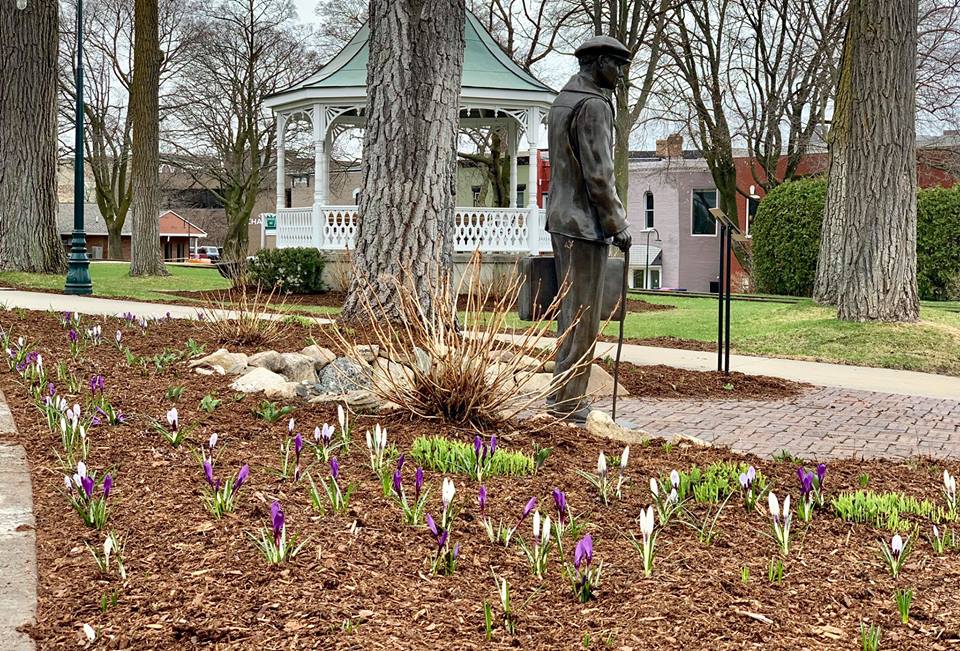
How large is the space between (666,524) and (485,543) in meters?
0.71

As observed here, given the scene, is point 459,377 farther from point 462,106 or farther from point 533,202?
point 462,106

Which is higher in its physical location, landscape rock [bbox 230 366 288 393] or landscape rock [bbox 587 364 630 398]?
landscape rock [bbox 230 366 288 393]

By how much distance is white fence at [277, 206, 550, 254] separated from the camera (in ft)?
69.8

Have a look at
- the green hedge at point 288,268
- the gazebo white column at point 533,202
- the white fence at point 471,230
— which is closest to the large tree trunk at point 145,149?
the white fence at point 471,230

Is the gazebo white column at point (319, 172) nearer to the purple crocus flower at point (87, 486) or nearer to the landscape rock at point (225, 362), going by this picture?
the landscape rock at point (225, 362)

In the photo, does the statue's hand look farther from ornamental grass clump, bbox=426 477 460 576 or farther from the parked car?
the parked car

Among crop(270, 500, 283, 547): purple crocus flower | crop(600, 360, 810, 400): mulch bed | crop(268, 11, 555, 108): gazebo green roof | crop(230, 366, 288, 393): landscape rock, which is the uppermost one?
crop(268, 11, 555, 108): gazebo green roof

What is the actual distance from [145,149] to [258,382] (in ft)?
63.9

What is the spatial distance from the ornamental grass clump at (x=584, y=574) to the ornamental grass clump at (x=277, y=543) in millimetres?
905

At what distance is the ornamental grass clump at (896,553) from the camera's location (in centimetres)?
317

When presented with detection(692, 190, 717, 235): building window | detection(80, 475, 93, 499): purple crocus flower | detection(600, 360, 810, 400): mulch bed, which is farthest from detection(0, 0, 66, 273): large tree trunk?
detection(692, 190, 717, 235): building window

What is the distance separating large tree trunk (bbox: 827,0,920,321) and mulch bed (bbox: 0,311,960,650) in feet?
31.0

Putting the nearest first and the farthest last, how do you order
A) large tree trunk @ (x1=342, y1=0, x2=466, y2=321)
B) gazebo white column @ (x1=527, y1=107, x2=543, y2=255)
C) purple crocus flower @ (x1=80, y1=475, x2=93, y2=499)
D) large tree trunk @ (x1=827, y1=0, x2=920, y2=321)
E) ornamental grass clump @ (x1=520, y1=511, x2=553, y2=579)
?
ornamental grass clump @ (x1=520, y1=511, x2=553, y2=579) → purple crocus flower @ (x1=80, y1=475, x2=93, y2=499) → large tree trunk @ (x1=342, y1=0, x2=466, y2=321) → large tree trunk @ (x1=827, y1=0, x2=920, y2=321) → gazebo white column @ (x1=527, y1=107, x2=543, y2=255)

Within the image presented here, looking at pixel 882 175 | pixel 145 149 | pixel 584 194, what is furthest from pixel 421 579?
pixel 145 149
